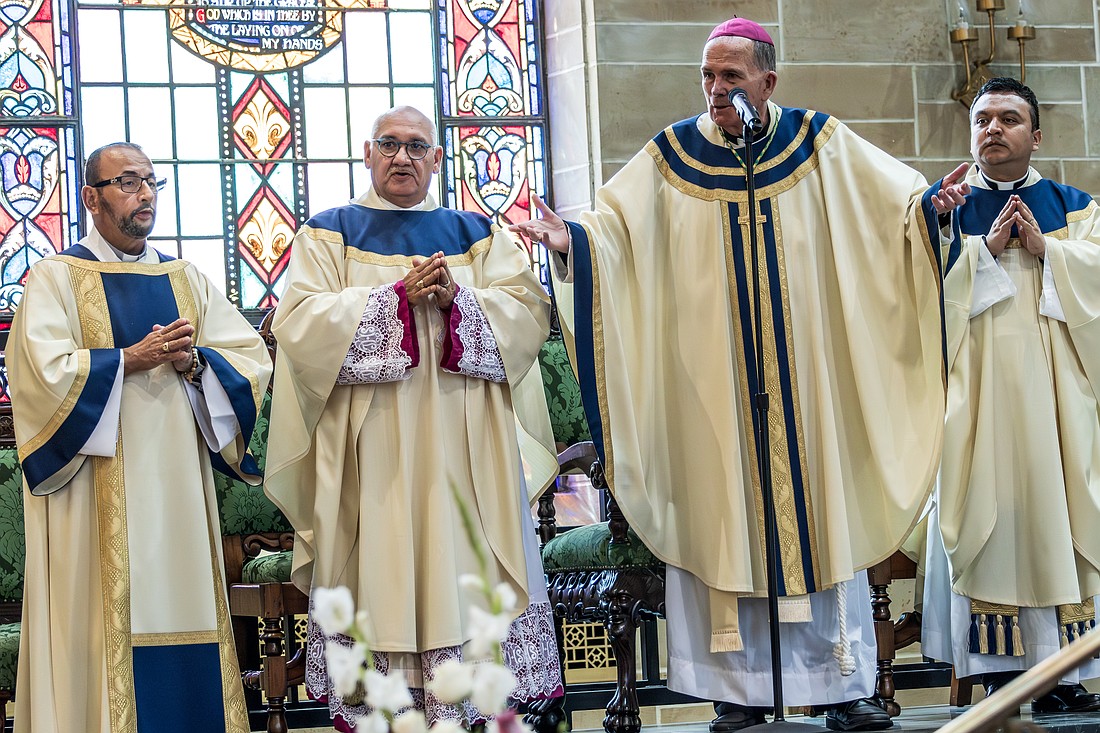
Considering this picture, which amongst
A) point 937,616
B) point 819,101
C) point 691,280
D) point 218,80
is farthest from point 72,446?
point 819,101

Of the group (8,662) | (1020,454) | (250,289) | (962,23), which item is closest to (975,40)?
(962,23)

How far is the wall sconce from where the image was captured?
309 inches

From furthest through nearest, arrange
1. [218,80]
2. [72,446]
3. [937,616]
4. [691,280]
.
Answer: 1. [218,80]
2. [937,616]
3. [691,280]
4. [72,446]

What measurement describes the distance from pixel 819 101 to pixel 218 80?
3.14m

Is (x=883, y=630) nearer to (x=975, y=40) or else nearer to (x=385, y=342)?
(x=385, y=342)

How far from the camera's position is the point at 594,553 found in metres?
5.03

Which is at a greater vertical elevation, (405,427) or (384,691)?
(405,427)

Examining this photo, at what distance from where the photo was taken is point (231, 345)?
203 inches

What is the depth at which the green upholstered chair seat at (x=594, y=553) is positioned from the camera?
4980mm

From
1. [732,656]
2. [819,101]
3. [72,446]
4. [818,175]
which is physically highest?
[819,101]

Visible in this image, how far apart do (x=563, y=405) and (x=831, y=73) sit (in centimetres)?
284

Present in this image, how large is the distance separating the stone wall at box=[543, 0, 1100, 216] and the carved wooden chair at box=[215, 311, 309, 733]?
234cm

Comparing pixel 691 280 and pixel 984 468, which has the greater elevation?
pixel 691 280

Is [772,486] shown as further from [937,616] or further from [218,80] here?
[218,80]
